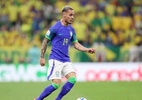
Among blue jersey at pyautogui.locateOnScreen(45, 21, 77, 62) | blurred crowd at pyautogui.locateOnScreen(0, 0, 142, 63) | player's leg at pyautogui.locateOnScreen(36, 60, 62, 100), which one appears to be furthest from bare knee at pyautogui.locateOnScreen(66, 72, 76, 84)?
blurred crowd at pyautogui.locateOnScreen(0, 0, 142, 63)

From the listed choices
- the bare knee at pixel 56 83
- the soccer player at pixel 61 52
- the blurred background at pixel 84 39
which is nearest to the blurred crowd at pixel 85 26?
the blurred background at pixel 84 39

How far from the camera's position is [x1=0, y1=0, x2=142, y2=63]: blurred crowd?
2286 centimetres

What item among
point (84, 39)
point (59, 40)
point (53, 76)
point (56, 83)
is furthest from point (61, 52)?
point (84, 39)

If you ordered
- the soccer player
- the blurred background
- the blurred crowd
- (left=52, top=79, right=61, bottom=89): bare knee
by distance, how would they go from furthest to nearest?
the blurred crowd
the blurred background
the soccer player
(left=52, top=79, right=61, bottom=89): bare knee

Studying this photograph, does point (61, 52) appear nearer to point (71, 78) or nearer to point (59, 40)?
point (59, 40)

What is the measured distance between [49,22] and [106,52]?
13.6 feet

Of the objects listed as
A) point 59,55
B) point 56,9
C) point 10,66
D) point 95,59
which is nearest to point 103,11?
point 56,9

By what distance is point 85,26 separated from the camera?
2470cm

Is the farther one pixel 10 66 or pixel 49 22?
pixel 49 22

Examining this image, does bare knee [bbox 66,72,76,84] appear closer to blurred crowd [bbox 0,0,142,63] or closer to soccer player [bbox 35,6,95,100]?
soccer player [bbox 35,6,95,100]

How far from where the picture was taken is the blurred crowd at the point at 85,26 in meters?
22.9

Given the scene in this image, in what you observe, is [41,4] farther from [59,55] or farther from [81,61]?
[59,55]

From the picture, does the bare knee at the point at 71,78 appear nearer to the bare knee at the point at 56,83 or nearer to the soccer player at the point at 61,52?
the soccer player at the point at 61,52

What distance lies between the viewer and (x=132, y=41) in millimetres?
24625
